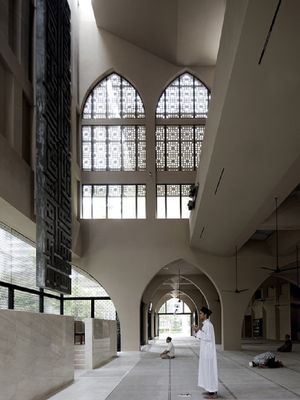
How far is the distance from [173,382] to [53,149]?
5966mm

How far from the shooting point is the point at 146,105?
2597 cm

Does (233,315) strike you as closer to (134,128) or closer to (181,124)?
(181,124)

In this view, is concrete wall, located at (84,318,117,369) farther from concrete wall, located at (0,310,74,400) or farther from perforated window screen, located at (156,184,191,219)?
perforated window screen, located at (156,184,191,219)

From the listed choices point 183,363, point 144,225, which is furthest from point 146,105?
point 183,363

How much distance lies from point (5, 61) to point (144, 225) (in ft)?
41.6

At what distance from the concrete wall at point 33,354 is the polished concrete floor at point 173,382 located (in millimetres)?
361

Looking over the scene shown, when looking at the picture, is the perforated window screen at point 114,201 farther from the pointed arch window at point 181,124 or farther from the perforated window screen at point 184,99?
the perforated window screen at point 184,99

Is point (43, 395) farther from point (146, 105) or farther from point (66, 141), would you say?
point (146, 105)

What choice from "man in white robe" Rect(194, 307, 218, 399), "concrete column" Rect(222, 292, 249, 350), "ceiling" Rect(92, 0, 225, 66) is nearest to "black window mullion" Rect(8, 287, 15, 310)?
"man in white robe" Rect(194, 307, 218, 399)

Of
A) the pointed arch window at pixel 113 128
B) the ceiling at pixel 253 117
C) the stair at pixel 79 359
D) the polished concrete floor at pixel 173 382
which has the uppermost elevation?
the pointed arch window at pixel 113 128

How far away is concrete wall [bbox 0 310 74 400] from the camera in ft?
26.9

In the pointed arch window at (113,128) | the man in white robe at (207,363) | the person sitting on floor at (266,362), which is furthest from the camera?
the pointed arch window at (113,128)

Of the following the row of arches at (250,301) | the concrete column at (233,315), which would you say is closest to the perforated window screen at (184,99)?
the row of arches at (250,301)

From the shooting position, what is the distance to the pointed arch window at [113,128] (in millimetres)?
25797
